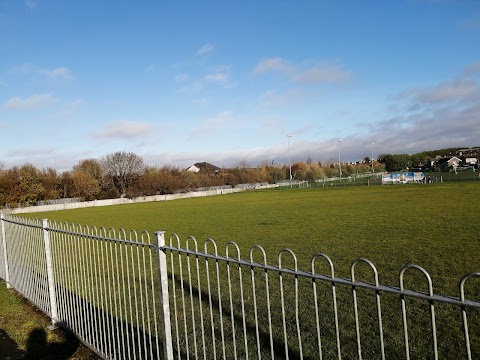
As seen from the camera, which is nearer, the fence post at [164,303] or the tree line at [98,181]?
the fence post at [164,303]

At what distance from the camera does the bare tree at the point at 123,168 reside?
80688 mm

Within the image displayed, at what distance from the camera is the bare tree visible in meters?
80.7

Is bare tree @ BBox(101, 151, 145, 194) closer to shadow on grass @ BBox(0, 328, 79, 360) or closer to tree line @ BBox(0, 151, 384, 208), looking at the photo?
tree line @ BBox(0, 151, 384, 208)

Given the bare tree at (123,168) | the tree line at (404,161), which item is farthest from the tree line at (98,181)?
the tree line at (404,161)

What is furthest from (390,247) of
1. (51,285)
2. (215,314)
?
(51,285)

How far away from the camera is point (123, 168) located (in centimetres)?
8106

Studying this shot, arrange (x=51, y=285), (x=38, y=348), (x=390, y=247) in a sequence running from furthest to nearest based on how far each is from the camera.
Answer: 1. (x=390, y=247)
2. (x=51, y=285)
3. (x=38, y=348)

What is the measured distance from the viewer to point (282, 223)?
18.5 m

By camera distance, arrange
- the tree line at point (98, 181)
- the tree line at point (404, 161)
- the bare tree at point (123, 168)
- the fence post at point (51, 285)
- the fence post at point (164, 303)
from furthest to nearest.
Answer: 1. the tree line at point (404, 161)
2. the bare tree at point (123, 168)
3. the tree line at point (98, 181)
4. the fence post at point (51, 285)
5. the fence post at point (164, 303)

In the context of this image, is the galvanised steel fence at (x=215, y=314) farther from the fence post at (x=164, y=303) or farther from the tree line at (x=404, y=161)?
the tree line at (x=404, y=161)

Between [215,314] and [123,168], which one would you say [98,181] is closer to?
[123,168]

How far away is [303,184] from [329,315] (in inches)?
3138

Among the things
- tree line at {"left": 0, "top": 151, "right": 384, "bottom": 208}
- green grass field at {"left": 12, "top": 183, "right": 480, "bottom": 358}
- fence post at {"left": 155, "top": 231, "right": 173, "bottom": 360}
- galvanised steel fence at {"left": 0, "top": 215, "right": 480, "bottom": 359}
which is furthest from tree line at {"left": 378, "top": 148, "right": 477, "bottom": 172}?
fence post at {"left": 155, "top": 231, "right": 173, "bottom": 360}

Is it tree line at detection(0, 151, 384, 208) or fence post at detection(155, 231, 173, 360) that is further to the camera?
tree line at detection(0, 151, 384, 208)
